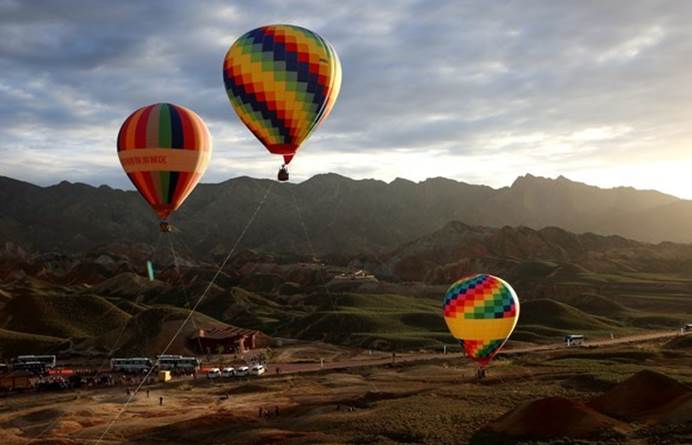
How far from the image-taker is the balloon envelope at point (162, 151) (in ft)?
111

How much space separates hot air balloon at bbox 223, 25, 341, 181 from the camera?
117ft

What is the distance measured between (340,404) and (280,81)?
22.2m

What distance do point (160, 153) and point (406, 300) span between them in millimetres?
94304

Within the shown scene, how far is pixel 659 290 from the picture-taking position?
12362cm

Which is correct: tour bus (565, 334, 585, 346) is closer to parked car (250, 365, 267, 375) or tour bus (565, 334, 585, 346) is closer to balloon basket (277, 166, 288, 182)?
parked car (250, 365, 267, 375)

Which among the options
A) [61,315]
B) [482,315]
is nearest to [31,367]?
[61,315]

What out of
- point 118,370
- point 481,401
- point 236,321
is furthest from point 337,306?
point 481,401

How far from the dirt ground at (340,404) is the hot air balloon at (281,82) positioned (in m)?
15.3

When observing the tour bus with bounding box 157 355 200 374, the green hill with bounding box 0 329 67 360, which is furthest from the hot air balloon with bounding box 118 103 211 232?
the green hill with bounding box 0 329 67 360

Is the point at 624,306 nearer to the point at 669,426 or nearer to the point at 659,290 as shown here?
the point at 659,290

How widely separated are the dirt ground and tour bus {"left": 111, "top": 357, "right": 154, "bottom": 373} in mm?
9315

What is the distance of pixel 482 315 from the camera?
4412 centimetres

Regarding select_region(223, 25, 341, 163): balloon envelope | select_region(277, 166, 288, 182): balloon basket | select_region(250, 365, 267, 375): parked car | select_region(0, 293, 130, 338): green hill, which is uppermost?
select_region(223, 25, 341, 163): balloon envelope

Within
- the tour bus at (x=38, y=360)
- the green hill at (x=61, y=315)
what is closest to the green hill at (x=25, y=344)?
the green hill at (x=61, y=315)
